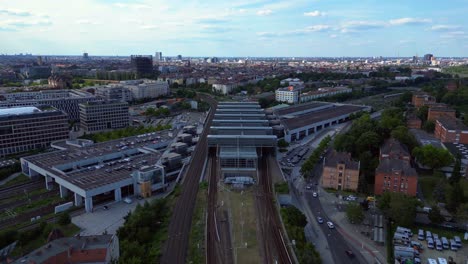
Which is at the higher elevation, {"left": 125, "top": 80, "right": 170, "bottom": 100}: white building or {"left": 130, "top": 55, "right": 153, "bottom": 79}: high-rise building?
{"left": 130, "top": 55, "right": 153, "bottom": 79}: high-rise building

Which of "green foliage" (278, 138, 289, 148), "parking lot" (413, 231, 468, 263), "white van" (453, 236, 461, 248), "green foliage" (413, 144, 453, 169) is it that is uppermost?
Answer: "green foliage" (413, 144, 453, 169)

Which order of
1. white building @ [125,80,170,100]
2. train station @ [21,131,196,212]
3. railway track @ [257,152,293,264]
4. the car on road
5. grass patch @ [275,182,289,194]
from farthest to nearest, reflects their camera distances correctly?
white building @ [125,80,170,100] < train station @ [21,131,196,212] < grass patch @ [275,182,289,194] < the car on road < railway track @ [257,152,293,264]

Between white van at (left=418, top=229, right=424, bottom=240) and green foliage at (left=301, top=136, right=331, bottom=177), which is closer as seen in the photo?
white van at (left=418, top=229, right=424, bottom=240)

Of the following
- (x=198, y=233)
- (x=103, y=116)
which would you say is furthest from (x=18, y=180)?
(x=198, y=233)

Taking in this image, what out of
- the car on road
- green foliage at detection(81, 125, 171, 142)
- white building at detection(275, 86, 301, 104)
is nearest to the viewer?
the car on road

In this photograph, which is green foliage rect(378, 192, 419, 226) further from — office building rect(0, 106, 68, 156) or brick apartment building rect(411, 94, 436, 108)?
brick apartment building rect(411, 94, 436, 108)

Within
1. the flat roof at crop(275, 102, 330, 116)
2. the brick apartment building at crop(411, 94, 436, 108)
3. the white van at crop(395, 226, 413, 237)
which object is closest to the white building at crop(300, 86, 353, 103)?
the flat roof at crop(275, 102, 330, 116)
